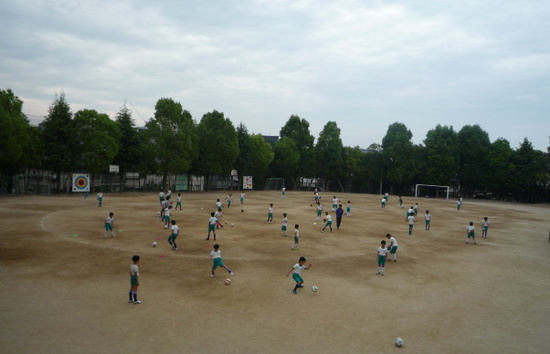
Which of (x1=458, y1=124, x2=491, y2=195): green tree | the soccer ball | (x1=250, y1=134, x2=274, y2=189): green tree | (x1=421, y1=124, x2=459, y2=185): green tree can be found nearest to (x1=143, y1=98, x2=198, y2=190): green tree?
(x1=250, y1=134, x2=274, y2=189): green tree

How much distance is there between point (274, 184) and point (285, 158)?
715 centimetres

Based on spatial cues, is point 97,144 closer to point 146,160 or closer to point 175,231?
point 146,160

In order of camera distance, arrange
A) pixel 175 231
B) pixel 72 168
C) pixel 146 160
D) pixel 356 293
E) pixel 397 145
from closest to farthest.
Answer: pixel 356 293, pixel 175 231, pixel 72 168, pixel 146 160, pixel 397 145

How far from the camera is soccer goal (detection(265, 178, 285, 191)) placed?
8312 centimetres

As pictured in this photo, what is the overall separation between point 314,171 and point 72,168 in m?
52.6

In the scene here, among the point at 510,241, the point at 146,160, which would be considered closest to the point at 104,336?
the point at 510,241

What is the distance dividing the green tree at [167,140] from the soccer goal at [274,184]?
A: 25971 millimetres

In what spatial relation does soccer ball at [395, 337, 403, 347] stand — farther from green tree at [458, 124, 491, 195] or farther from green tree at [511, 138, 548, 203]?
green tree at [458, 124, 491, 195]

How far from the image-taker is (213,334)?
1037cm

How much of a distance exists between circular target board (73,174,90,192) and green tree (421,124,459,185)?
6882 centimetres

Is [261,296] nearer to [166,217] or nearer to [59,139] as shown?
[166,217]

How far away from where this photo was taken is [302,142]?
85.2 m

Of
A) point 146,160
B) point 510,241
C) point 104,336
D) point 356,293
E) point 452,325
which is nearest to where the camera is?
point 104,336

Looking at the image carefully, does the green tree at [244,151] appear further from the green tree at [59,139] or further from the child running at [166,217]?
the child running at [166,217]
